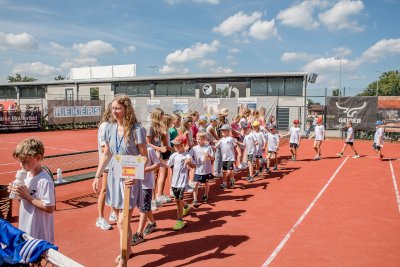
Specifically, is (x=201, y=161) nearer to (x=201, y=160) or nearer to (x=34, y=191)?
(x=201, y=160)

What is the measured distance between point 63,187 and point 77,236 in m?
3.69

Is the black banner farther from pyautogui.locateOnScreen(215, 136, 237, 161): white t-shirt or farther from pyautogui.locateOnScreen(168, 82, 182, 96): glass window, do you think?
pyautogui.locateOnScreen(215, 136, 237, 161): white t-shirt

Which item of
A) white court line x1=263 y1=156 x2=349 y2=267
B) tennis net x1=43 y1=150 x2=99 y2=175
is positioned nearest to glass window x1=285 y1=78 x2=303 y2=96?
white court line x1=263 y1=156 x2=349 y2=267

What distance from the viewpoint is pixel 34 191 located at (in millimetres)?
3121

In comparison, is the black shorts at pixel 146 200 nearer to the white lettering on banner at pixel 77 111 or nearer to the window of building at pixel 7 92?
the white lettering on banner at pixel 77 111

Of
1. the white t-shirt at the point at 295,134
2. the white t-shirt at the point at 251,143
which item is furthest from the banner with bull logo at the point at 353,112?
the white t-shirt at the point at 251,143

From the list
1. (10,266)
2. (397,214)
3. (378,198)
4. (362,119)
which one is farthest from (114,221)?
(362,119)

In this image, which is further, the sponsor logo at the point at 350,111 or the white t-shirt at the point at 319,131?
the sponsor logo at the point at 350,111

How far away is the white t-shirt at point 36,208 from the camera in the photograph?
10.1 ft

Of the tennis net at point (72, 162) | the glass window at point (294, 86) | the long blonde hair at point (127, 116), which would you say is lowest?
the tennis net at point (72, 162)

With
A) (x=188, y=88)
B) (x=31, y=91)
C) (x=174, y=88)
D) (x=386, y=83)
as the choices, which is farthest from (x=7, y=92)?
(x=386, y=83)

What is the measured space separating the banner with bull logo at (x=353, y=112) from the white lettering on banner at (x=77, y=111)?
2130cm

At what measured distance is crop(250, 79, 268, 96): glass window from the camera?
28.9 meters

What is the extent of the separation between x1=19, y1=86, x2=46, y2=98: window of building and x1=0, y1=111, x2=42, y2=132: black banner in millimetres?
19423
